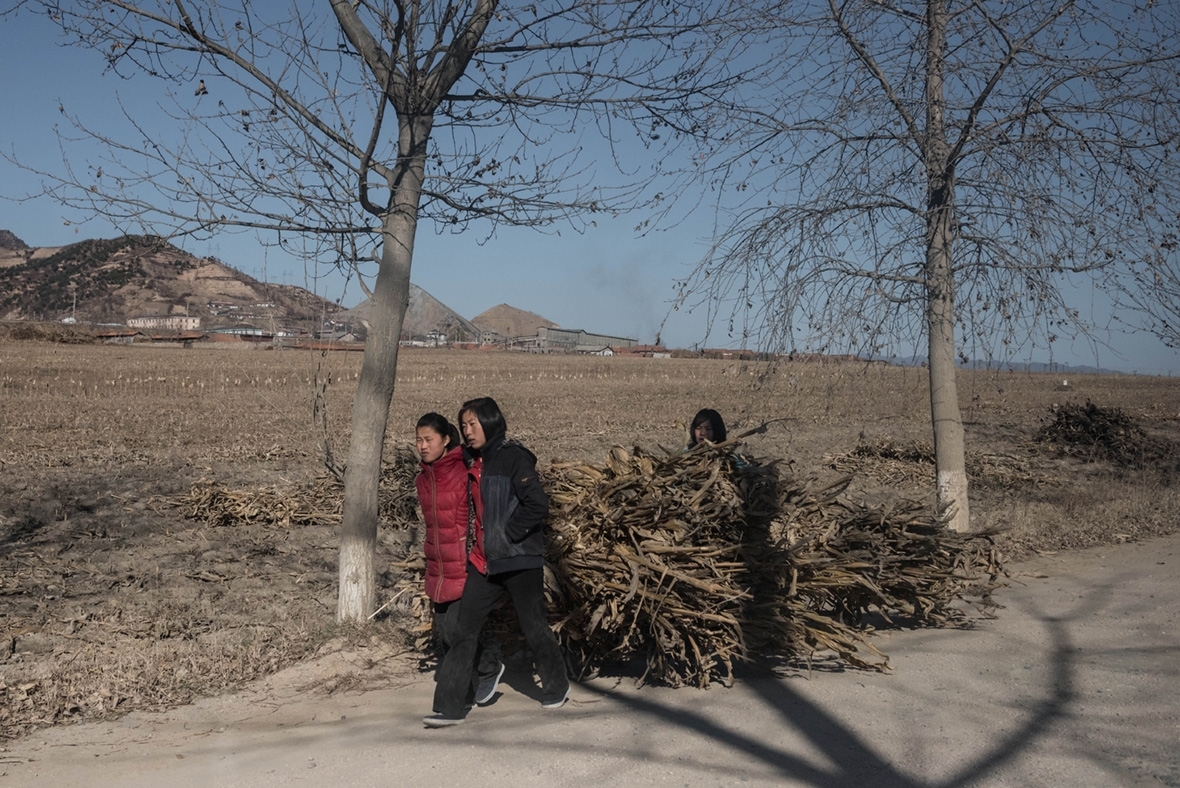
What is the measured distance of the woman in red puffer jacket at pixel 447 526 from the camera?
508cm

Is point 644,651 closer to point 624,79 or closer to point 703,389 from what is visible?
point 624,79

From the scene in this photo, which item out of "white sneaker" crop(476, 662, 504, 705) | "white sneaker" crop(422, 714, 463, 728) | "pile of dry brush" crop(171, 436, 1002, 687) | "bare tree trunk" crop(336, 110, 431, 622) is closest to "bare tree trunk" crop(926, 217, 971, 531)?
"pile of dry brush" crop(171, 436, 1002, 687)

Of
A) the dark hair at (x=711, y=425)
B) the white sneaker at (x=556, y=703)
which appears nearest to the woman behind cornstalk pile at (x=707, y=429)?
the dark hair at (x=711, y=425)

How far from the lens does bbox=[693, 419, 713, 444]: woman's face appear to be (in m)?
6.20

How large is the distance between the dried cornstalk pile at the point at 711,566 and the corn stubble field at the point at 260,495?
784mm

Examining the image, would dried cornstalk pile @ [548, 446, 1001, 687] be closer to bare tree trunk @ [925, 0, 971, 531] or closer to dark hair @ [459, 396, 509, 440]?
dark hair @ [459, 396, 509, 440]

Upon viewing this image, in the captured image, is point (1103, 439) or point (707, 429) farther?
point (1103, 439)

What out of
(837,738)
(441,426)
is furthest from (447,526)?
(837,738)

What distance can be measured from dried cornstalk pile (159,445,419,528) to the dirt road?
4.26m

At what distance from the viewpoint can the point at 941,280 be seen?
803 cm

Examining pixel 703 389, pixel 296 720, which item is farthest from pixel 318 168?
pixel 703 389

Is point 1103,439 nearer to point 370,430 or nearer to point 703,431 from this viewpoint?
point 703,431

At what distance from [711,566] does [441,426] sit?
1.67 metres

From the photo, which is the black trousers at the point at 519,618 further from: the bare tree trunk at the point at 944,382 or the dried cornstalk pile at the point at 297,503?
the dried cornstalk pile at the point at 297,503
